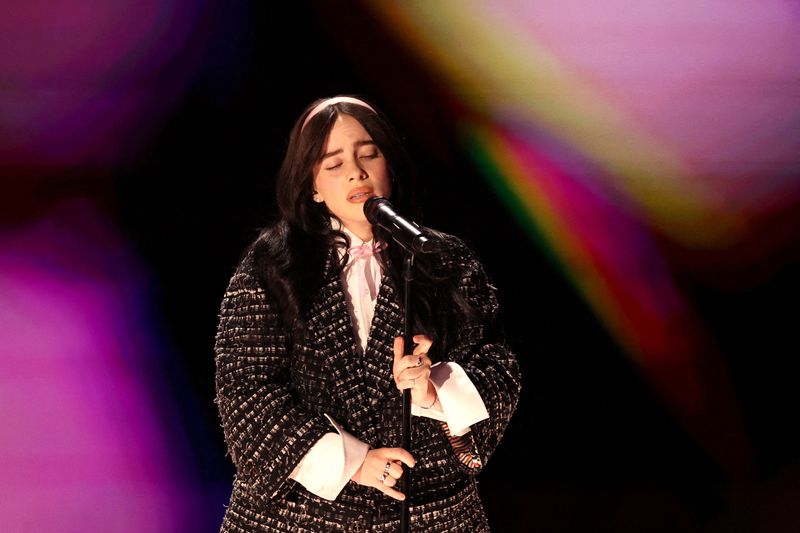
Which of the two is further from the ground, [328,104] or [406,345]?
[328,104]

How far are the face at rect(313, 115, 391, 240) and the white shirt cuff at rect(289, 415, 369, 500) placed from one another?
1.46 feet

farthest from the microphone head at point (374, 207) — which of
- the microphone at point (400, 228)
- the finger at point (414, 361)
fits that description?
the finger at point (414, 361)

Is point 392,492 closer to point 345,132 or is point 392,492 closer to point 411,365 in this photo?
point 411,365

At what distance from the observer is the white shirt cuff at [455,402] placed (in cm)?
158

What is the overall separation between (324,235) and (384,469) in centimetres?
53

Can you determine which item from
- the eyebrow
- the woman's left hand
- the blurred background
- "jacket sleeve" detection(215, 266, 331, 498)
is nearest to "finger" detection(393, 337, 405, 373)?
the woman's left hand

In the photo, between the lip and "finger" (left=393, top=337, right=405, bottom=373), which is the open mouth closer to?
the lip

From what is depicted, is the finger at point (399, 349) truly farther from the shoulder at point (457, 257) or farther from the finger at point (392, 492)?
the shoulder at point (457, 257)

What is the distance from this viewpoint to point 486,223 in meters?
2.70

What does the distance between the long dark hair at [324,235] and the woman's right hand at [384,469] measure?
32 cm

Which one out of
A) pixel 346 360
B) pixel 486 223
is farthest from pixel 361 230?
pixel 486 223
